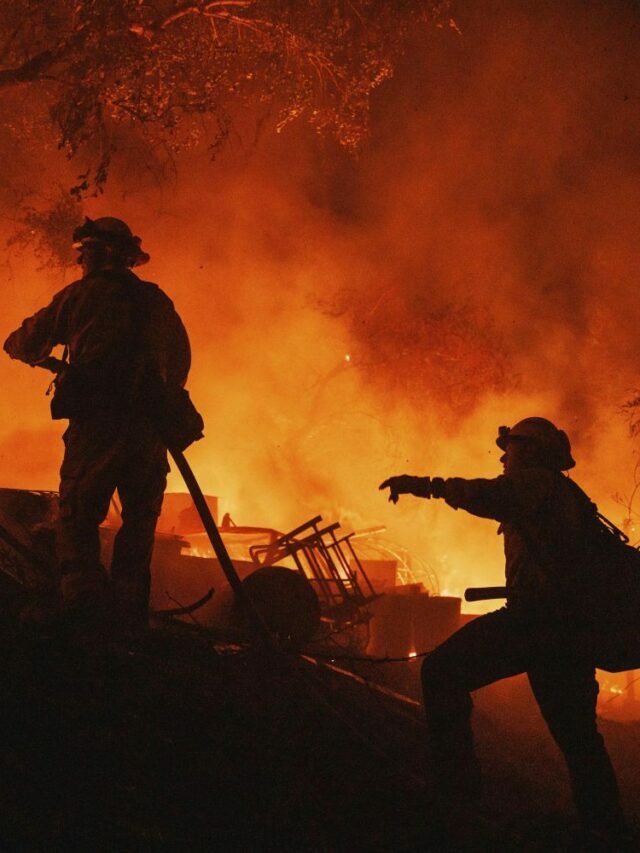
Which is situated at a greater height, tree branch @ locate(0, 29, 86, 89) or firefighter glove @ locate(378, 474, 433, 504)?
tree branch @ locate(0, 29, 86, 89)

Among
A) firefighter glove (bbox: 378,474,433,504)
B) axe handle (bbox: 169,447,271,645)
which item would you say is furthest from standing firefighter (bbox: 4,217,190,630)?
firefighter glove (bbox: 378,474,433,504)

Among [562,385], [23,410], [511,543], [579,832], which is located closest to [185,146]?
[23,410]

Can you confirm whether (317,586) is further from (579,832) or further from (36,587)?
(579,832)

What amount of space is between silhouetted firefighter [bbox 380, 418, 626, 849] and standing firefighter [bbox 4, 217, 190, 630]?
131cm

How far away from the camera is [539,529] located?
3.33m

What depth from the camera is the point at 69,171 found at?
14336mm

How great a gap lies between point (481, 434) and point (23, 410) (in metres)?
11.7

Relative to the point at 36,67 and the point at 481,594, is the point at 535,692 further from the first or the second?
the point at 36,67

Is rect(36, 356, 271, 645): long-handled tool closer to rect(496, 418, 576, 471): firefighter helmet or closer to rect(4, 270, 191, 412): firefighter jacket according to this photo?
rect(4, 270, 191, 412): firefighter jacket

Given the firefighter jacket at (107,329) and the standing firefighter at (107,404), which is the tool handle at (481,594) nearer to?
the standing firefighter at (107,404)

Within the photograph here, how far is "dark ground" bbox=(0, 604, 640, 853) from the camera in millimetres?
2283

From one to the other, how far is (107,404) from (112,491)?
433 millimetres

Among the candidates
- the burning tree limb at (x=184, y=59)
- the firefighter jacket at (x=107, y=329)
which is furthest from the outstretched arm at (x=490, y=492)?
the burning tree limb at (x=184, y=59)

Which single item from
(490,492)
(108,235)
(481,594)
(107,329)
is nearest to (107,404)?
(107,329)
